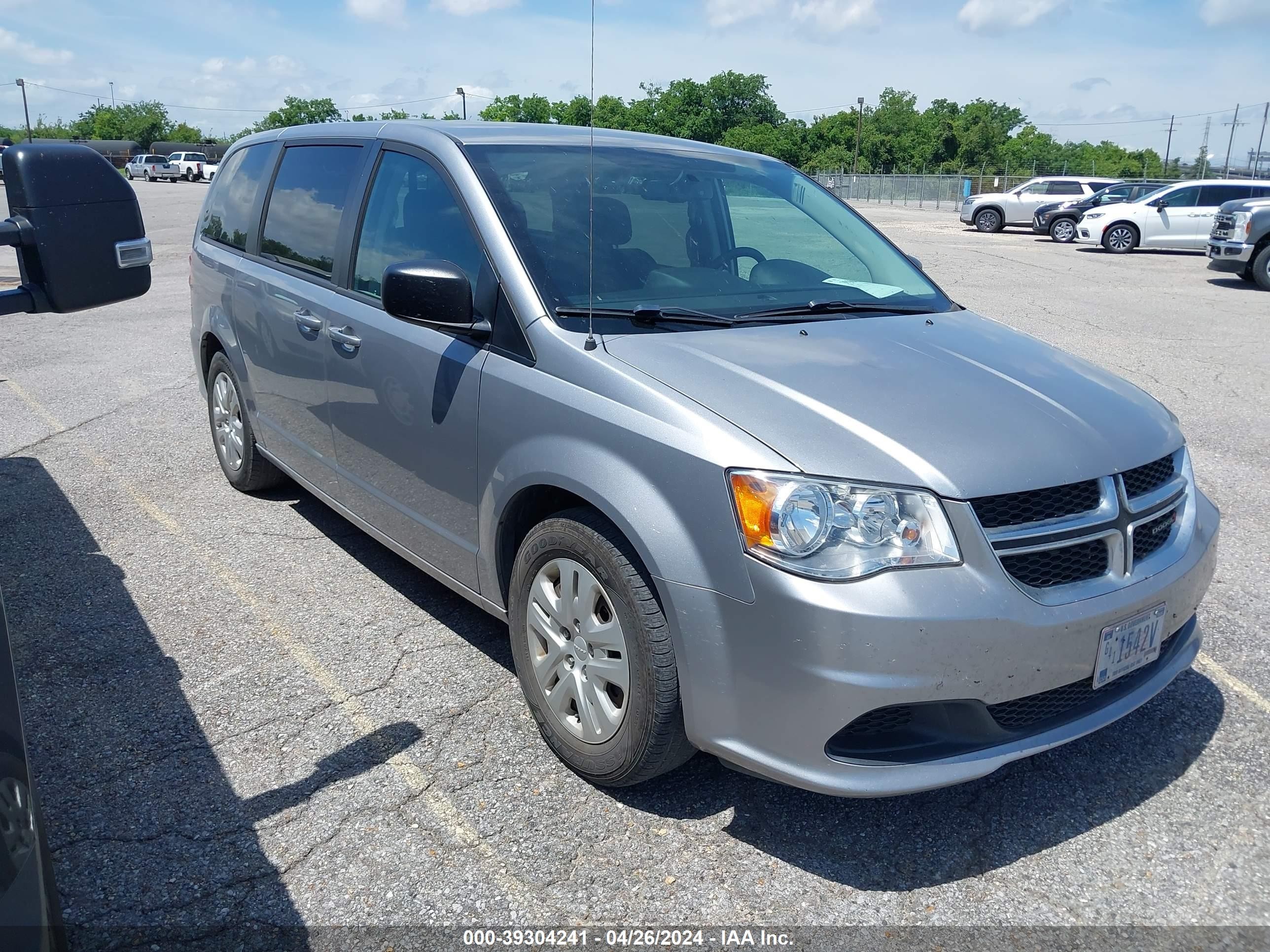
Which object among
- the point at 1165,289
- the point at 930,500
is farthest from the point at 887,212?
the point at 930,500

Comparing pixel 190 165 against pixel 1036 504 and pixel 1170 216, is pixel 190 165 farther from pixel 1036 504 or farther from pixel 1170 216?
pixel 1036 504

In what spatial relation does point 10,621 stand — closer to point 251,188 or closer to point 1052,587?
point 251,188

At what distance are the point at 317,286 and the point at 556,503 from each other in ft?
5.82

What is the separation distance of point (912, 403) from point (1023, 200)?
3078cm

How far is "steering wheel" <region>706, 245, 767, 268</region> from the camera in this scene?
3.67m

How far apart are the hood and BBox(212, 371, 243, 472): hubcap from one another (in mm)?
3117

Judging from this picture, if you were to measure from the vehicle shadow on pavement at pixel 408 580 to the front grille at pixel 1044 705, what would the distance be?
163 centimetres

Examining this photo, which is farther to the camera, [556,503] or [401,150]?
[401,150]

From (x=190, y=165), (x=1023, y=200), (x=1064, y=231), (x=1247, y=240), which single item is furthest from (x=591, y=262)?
(x=190, y=165)

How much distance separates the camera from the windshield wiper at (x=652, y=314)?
3.12m

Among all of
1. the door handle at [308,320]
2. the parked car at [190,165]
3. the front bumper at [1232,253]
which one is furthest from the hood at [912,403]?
the parked car at [190,165]

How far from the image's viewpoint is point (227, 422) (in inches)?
218

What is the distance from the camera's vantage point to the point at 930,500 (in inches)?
96.7

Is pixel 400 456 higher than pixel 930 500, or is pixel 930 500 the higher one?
pixel 930 500
